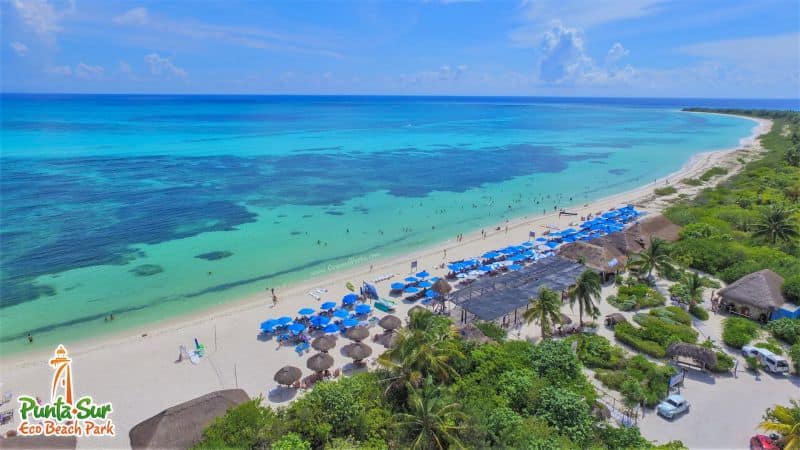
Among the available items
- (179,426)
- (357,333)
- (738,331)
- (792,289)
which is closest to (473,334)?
(357,333)

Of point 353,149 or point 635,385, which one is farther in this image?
point 353,149

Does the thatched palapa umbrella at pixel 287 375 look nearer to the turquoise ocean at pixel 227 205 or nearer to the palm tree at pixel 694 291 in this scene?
the turquoise ocean at pixel 227 205

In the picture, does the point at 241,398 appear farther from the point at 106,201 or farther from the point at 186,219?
the point at 106,201

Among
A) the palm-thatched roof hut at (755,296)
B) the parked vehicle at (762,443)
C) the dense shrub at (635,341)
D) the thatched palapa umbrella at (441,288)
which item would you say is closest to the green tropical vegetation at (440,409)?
the dense shrub at (635,341)

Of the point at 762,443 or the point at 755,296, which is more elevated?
the point at 755,296

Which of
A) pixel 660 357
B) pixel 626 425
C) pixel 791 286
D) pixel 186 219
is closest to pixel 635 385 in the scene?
pixel 626 425

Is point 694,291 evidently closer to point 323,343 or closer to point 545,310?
point 545,310
